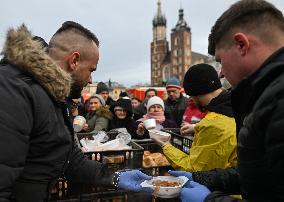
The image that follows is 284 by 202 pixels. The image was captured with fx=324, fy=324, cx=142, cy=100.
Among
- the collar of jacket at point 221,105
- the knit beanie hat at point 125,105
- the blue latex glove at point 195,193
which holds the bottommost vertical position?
the blue latex glove at point 195,193

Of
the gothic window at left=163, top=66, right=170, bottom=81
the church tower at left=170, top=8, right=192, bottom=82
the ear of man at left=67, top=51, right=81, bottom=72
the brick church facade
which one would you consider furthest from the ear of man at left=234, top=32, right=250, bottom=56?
the gothic window at left=163, top=66, right=170, bottom=81

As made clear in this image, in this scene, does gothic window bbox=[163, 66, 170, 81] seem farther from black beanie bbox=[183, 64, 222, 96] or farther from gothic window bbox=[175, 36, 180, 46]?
black beanie bbox=[183, 64, 222, 96]

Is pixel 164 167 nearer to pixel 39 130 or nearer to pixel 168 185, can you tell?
pixel 168 185

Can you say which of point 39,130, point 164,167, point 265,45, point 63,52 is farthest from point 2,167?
point 164,167

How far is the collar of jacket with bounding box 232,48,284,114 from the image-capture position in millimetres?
1339

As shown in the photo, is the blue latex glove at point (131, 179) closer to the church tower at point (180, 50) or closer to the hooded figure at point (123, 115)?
the hooded figure at point (123, 115)

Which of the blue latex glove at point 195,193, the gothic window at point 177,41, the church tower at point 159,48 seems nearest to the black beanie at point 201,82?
the blue latex glove at point 195,193

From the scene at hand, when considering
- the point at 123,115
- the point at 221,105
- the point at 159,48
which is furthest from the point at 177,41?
the point at 221,105

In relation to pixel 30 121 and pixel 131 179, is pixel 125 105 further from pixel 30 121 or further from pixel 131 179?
pixel 30 121

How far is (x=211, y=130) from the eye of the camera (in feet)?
8.38

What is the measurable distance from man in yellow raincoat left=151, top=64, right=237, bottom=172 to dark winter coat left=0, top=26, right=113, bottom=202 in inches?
44.4

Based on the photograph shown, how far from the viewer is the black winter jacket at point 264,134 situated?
4.05 ft

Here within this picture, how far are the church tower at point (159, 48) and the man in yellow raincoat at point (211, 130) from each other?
9330 cm

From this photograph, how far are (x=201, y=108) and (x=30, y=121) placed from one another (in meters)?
1.69
